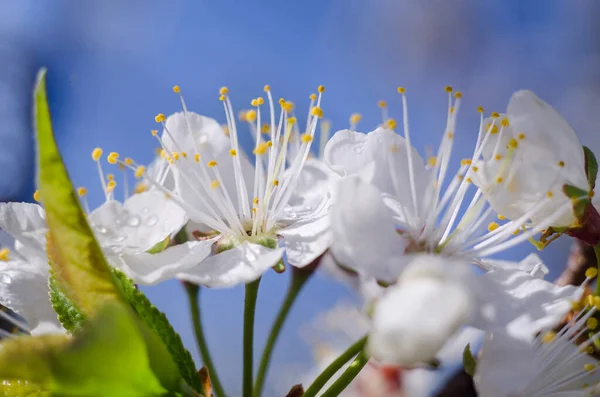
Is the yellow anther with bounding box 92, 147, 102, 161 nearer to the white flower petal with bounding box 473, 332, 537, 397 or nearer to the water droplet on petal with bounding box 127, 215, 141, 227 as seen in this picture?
the water droplet on petal with bounding box 127, 215, 141, 227

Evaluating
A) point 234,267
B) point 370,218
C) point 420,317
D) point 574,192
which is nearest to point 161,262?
point 234,267

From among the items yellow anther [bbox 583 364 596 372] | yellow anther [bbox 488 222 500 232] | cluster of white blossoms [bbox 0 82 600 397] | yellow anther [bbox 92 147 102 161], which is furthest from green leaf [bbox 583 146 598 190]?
yellow anther [bbox 92 147 102 161]

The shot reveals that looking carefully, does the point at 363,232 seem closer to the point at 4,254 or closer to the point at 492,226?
the point at 492,226

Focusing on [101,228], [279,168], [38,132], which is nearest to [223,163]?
[279,168]

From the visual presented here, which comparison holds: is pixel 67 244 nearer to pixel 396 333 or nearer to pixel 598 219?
pixel 396 333

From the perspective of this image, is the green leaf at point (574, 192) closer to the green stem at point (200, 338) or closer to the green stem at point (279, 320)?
the green stem at point (279, 320)

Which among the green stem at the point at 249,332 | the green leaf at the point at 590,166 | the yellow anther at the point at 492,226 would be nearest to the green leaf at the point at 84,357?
the green stem at the point at 249,332
